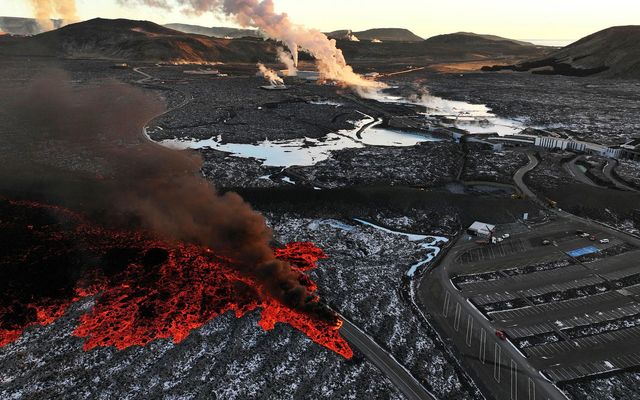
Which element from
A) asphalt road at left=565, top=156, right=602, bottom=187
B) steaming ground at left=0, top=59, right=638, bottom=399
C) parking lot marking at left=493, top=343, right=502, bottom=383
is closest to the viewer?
steaming ground at left=0, top=59, right=638, bottom=399

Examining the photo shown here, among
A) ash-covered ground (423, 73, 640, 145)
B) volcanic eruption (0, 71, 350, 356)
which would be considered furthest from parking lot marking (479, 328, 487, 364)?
ash-covered ground (423, 73, 640, 145)

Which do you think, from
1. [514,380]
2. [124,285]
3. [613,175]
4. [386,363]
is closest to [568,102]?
[613,175]

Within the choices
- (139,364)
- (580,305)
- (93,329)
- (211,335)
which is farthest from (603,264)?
(93,329)

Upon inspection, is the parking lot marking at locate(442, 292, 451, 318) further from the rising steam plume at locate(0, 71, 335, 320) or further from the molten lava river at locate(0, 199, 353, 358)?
the rising steam plume at locate(0, 71, 335, 320)

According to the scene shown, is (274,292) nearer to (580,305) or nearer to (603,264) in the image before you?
(580,305)

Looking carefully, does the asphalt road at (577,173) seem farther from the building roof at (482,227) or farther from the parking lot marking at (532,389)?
the parking lot marking at (532,389)

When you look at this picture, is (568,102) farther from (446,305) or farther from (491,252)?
(446,305)
